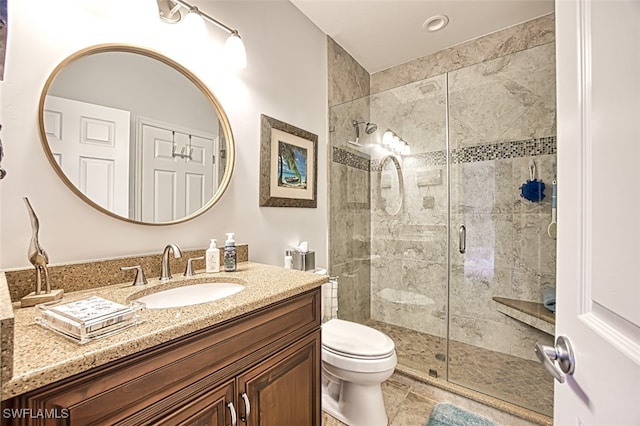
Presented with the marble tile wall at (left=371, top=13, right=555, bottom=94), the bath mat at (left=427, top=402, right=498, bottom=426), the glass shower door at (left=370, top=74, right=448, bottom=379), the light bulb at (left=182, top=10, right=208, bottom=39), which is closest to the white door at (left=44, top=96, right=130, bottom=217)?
the light bulb at (left=182, top=10, right=208, bottom=39)

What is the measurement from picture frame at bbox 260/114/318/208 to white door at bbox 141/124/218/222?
337mm

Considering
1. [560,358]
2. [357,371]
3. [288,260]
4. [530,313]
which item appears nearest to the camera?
[560,358]

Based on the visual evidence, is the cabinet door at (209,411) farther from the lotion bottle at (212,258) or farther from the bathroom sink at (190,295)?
the lotion bottle at (212,258)

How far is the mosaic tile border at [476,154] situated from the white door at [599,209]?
1810 millimetres

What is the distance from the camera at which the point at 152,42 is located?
1.17 meters

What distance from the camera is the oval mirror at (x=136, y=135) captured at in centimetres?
98

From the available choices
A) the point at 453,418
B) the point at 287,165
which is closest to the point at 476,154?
the point at 287,165

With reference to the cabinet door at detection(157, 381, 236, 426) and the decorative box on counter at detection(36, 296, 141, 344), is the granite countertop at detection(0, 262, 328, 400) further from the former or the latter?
the cabinet door at detection(157, 381, 236, 426)

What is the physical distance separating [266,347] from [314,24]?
2.20 meters

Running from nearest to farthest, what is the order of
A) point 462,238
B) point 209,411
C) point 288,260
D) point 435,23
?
point 209,411 → point 288,260 → point 435,23 → point 462,238

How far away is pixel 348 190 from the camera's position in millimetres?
2482

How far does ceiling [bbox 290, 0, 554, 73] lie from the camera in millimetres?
1892

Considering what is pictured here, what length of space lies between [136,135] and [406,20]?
197 cm

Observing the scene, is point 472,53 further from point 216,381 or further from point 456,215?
point 216,381
